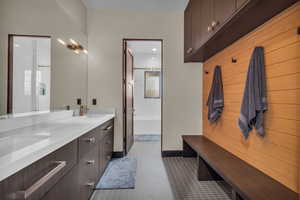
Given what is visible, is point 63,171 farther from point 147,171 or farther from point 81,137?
point 147,171

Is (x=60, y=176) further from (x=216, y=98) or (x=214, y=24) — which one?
(x=216, y=98)

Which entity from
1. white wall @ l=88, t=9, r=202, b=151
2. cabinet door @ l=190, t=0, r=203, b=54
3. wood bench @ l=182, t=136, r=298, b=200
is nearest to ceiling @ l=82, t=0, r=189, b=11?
white wall @ l=88, t=9, r=202, b=151

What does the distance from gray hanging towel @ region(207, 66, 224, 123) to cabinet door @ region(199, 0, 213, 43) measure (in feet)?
1.97

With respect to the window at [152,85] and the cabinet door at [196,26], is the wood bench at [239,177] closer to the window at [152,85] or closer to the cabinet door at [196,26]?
the cabinet door at [196,26]

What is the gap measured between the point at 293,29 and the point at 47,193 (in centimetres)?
194

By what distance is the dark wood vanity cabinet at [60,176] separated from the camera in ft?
2.47

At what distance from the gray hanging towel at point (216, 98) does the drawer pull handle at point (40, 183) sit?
6.51 ft

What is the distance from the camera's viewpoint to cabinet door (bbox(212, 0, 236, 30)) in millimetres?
1437

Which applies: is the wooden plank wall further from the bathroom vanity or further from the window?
the window

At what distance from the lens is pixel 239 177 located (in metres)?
1.49

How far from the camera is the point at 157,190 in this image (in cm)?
206

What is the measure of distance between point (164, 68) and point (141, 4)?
3.67 ft

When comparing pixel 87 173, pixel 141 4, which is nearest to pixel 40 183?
pixel 87 173

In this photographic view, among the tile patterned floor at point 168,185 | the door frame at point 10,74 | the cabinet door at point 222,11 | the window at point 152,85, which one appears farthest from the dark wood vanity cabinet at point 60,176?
the window at point 152,85
